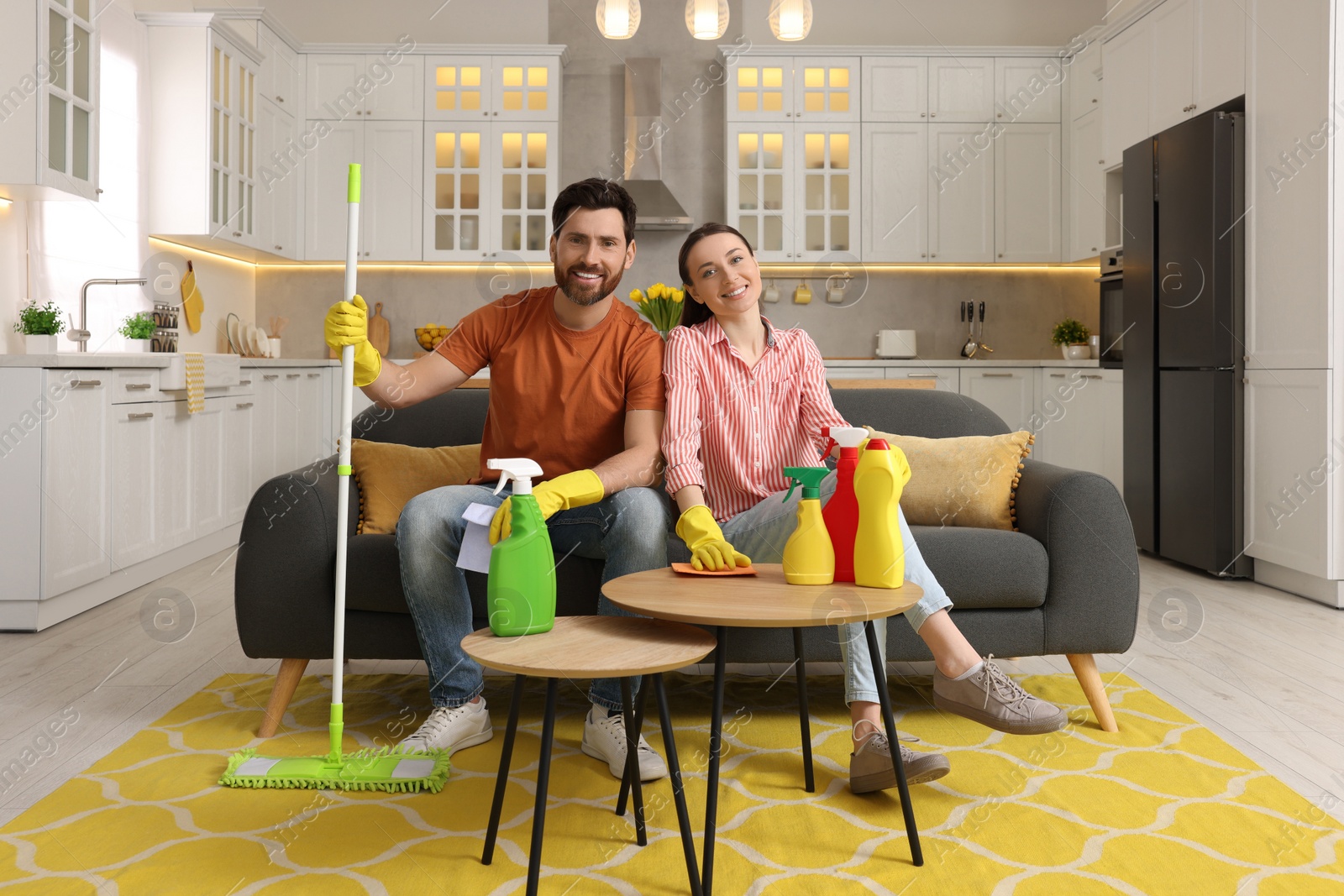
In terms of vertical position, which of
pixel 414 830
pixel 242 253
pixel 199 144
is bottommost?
pixel 414 830

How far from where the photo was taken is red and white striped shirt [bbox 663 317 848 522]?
6.88ft

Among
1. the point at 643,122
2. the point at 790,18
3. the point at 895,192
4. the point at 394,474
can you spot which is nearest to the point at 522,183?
the point at 643,122

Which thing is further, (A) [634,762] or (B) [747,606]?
(A) [634,762]

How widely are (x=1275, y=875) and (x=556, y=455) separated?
1445 millimetres

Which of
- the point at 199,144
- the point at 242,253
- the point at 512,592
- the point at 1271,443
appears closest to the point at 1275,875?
the point at 512,592

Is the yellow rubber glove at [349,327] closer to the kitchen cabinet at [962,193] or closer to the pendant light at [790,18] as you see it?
the pendant light at [790,18]

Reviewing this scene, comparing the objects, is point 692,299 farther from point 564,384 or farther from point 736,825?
point 736,825

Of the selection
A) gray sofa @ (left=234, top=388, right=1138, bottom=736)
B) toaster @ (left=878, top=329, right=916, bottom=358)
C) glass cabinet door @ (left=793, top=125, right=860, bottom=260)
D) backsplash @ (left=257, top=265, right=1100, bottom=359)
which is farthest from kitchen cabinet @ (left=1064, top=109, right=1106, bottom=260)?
gray sofa @ (left=234, top=388, right=1138, bottom=736)

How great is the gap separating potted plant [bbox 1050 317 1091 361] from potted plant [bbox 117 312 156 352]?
4.33 m

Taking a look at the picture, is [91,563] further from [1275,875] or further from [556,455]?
[1275,875]

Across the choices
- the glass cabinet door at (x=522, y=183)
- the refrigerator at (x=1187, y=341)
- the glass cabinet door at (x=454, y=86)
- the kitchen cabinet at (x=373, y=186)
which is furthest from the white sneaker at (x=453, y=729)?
the glass cabinet door at (x=454, y=86)

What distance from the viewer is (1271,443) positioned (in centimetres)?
365

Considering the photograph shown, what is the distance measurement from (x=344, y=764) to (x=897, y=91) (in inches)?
198

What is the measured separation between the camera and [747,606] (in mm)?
1410
